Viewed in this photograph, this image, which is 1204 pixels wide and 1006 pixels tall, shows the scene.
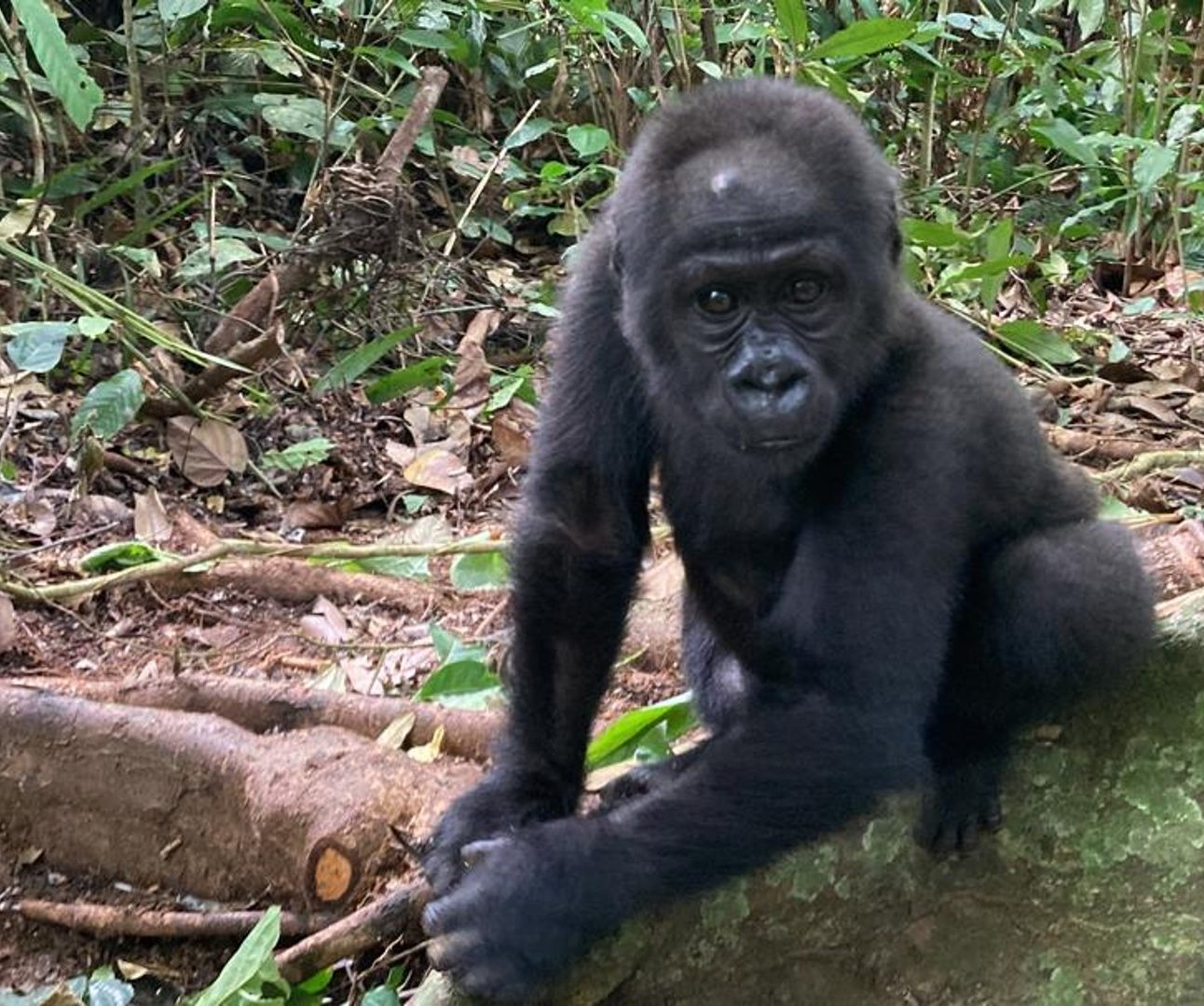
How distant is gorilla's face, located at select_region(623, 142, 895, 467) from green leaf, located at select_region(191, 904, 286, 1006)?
1392 mm

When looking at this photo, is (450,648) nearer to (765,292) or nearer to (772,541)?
(772,541)

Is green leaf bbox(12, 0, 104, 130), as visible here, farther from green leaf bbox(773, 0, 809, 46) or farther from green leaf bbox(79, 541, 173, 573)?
green leaf bbox(773, 0, 809, 46)

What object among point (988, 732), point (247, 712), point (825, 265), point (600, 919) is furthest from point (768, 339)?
point (247, 712)

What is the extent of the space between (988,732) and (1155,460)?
10.8ft

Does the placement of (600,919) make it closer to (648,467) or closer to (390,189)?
(648,467)

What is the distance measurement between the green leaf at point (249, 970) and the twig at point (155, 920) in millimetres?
518

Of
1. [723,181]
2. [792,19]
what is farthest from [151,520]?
[723,181]

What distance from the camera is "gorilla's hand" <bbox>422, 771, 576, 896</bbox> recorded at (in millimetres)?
3447

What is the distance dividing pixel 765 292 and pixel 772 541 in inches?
27.7

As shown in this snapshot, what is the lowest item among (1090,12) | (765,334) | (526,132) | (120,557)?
(120,557)

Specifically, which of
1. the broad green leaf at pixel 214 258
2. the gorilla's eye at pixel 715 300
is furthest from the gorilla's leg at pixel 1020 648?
the broad green leaf at pixel 214 258

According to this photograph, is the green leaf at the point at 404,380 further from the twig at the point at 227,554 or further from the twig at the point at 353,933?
the twig at the point at 353,933

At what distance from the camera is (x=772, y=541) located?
381 cm

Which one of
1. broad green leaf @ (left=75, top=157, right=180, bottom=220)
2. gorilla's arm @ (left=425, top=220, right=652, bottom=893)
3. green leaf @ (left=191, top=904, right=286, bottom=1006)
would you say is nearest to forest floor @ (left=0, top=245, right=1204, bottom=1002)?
gorilla's arm @ (left=425, top=220, right=652, bottom=893)
